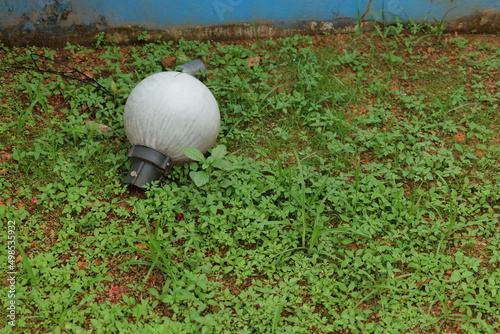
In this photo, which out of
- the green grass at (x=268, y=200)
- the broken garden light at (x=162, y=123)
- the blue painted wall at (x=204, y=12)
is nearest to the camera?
the green grass at (x=268, y=200)

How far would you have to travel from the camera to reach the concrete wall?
15.3 feet

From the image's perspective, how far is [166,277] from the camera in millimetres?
3230

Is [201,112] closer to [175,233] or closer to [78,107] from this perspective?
[175,233]

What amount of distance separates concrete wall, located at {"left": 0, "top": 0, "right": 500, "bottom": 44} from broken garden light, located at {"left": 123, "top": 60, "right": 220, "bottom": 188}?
134cm

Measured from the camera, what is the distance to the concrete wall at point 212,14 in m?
4.67

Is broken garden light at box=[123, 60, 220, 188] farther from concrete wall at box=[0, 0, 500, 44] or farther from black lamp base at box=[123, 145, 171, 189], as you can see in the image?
concrete wall at box=[0, 0, 500, 44]

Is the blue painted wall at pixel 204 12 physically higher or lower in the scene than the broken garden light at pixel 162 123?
higher

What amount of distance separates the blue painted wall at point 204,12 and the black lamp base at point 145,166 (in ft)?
5.66

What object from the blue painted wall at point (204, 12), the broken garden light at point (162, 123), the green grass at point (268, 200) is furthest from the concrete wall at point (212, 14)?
the broken garden light at point (162, 123)

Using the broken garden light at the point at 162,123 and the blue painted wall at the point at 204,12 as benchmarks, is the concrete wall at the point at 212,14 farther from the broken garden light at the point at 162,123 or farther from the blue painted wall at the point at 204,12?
the broken garden light at the point at 162,123

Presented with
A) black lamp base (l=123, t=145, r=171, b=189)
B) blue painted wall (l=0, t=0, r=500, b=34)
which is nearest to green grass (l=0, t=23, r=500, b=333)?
black lamp base (l=123, t=145, r=171, b=189)

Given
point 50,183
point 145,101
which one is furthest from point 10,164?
point 145,101

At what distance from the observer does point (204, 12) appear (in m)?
4.86

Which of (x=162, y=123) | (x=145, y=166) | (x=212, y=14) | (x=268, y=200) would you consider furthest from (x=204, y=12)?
(x=268, y=200)
